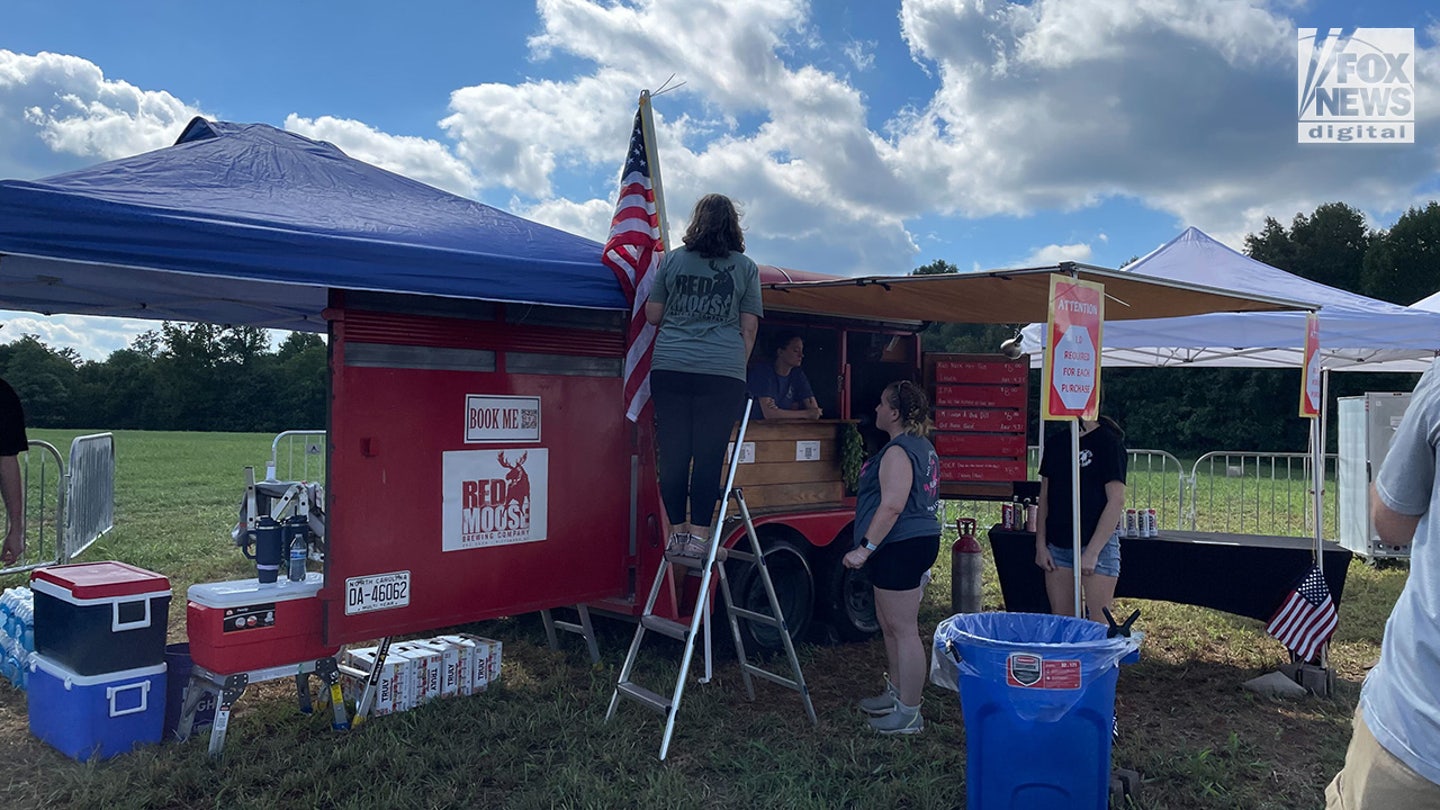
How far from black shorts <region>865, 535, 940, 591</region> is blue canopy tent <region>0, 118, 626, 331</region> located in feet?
6.41

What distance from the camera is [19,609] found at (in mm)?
5324

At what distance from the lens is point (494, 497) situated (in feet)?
16.3

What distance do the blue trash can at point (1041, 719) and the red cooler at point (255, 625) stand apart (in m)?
2.96

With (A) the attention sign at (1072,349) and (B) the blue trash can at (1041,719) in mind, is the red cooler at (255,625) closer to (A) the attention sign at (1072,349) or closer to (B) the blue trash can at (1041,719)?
(B) the blue trash can at (1041,719)

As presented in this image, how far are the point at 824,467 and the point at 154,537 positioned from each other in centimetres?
835

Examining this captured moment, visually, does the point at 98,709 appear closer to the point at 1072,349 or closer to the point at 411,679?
the point at 411,679

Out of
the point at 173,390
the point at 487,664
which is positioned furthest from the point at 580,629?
the point at 173,390

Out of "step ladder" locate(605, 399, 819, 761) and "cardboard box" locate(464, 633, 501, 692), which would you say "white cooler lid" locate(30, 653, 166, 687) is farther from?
"step ladder" locate(605, 399, 819, 761)

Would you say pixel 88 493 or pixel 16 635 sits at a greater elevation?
pixel 88 493

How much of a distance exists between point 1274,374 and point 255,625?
35563mm

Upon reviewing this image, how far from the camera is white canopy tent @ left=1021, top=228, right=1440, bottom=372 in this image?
29.1ft

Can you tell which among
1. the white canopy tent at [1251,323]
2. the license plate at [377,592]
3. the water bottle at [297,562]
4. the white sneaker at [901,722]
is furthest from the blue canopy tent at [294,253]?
the white canopy tent at [1251,323]

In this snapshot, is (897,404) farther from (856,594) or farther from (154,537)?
(154,537)

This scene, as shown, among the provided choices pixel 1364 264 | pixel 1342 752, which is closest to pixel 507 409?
pixel 1342 752
